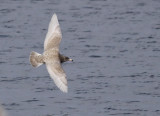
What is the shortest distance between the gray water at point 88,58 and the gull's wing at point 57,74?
85.9 inches

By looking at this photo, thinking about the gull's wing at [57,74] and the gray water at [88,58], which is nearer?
the gull's wing at [57,74]

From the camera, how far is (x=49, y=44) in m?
14.2

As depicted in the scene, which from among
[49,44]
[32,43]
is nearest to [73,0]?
[32,43]

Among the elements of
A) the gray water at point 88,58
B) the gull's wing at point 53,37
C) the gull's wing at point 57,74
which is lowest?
the gray water at point 88,58

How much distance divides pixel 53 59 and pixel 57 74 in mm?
593

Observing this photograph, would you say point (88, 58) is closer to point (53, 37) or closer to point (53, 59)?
point (53, 37)

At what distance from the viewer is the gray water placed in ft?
51.4

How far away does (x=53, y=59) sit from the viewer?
13.2 metres

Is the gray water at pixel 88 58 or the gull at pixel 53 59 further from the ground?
the gull at pixel 53 59

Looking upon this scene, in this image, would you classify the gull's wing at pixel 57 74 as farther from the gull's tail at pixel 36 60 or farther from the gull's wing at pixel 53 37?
the gull's wing at pixel 53 37

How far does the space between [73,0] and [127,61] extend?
7.77m

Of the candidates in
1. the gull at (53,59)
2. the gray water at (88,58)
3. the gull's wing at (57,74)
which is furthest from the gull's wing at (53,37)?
the gray water at (88,58)

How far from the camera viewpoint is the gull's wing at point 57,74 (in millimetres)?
12367

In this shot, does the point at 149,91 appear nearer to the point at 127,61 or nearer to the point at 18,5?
the point at 127,61
